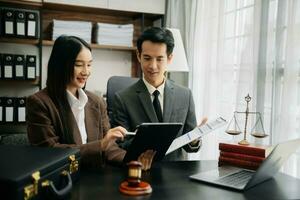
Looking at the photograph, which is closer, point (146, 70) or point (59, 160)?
point (59, 160)

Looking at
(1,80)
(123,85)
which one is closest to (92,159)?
(123,85)

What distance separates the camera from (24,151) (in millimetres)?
1048

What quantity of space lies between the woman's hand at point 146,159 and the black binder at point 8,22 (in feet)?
6.52

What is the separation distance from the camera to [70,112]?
148 centimetres

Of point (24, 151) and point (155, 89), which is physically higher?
point (155, 89)

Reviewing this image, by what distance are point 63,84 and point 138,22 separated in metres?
2.17

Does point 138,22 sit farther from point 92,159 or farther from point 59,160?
point 59,160

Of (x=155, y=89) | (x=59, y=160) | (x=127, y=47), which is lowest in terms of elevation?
(x=59, y=160)

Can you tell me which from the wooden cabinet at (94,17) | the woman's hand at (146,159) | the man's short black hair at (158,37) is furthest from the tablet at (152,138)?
the wooden cabinet at (94,17)

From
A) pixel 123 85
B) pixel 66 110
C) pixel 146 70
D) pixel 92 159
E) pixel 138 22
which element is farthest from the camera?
pixel 138 22

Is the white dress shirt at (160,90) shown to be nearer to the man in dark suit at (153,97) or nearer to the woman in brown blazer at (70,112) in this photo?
the man in dark suit at (153,97)

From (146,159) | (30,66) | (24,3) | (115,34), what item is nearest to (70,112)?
(146,159)

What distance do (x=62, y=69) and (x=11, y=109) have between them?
1.52 meters

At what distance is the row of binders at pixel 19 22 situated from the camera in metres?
2.76
